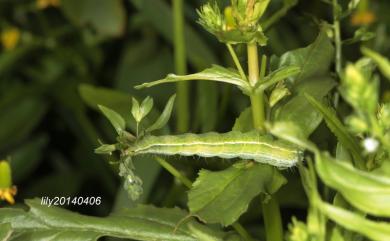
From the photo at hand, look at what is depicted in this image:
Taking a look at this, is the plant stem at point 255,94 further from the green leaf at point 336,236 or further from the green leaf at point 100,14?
the green leaf at point 100,14

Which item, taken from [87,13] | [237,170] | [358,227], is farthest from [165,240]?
[87,13]

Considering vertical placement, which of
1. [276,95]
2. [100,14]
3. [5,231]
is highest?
[100,14]

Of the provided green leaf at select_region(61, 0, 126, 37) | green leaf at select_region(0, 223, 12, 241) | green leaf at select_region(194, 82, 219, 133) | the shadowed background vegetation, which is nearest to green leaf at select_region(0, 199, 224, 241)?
green leaf at select_region(0, 223, 12, 241)

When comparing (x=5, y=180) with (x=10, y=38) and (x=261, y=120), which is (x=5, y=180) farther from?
(x=10, y=38)

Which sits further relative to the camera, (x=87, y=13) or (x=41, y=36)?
(x=41, y=36)

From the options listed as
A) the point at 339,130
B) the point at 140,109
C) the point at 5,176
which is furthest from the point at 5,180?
the point at 339,130

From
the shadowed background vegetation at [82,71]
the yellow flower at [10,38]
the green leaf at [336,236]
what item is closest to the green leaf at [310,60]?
the green leaf at [336,236]

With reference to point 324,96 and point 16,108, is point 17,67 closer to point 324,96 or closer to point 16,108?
point 16,108
